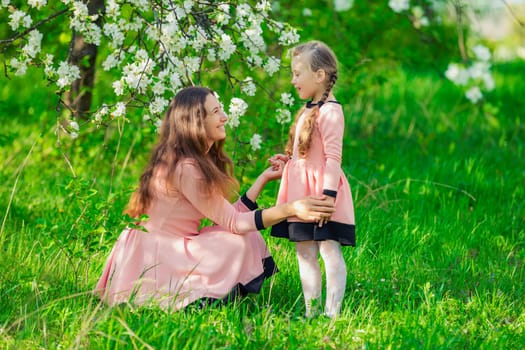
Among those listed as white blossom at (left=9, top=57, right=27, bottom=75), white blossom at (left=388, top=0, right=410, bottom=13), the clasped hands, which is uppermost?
white blossom at (left=388, top=0, right=410, bottom=13)

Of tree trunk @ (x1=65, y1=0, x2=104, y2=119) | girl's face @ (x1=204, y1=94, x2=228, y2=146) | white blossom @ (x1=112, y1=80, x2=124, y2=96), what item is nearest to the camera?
girl's face @ (x1=204, y1=94, x2=228, y2=146)

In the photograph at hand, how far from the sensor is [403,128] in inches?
278

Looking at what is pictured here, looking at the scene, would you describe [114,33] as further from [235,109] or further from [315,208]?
[315,208]

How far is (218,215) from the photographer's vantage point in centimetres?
318

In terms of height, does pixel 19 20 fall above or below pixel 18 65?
above

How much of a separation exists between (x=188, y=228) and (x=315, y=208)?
61cm

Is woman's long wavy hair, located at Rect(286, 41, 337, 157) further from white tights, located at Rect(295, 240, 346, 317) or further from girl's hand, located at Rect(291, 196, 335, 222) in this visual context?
white tights, located at Rect(295, 240, 346, 317)

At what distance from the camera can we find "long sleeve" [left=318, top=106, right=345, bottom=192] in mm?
3029

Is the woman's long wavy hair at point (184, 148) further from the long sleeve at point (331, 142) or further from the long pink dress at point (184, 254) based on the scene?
the long sleeve at point (331, 142)

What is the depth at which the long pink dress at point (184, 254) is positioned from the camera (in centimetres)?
311

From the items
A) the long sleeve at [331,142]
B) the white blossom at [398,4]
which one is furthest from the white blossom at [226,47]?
the white blossom at [398,4]

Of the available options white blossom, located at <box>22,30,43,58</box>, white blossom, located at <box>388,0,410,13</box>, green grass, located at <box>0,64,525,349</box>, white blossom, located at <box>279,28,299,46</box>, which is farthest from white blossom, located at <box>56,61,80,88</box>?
white blossom, located at <box>388,0,410,13</box>

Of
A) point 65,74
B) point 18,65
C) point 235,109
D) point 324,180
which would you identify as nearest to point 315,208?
point 324,180

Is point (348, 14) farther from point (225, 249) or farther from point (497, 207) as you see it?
point (225, 249)
